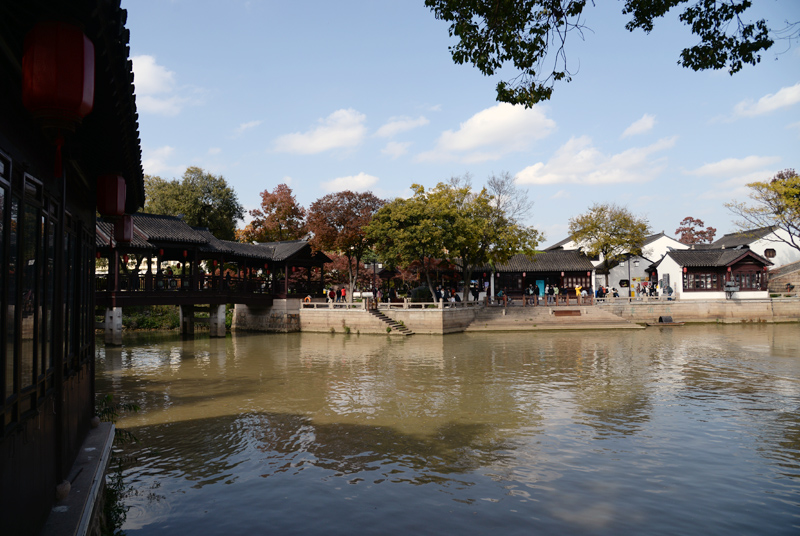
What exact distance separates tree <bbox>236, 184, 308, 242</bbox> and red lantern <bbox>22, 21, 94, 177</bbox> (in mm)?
34119

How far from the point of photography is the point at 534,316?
28281 millimetres

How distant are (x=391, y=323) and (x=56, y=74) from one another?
23472 millimetres

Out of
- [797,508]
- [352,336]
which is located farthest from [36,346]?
[352,336]

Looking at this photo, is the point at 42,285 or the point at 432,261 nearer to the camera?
the point at 42,285

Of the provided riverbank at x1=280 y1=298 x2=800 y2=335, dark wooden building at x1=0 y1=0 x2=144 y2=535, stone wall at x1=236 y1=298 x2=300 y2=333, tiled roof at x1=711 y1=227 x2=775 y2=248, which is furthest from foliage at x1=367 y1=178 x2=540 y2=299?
dark wooden building at x1=0 y1=0 x2=144 y2=535

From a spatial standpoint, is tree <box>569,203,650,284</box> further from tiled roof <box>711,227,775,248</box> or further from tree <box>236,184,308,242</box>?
tree <box>236,184,308,242</box>

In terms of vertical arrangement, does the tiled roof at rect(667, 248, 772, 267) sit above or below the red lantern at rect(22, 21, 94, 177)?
above

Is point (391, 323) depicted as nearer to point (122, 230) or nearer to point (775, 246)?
point (122, 230)

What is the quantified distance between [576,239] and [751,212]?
10716 millimetres

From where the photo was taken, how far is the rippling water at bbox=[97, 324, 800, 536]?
555 cm

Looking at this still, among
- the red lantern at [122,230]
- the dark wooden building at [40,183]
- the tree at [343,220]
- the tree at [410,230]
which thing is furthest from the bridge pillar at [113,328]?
the dark wooden building at [40,183]

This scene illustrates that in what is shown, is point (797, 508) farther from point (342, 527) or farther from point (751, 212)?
point (751, 212)

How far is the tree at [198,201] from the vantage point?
3616cm

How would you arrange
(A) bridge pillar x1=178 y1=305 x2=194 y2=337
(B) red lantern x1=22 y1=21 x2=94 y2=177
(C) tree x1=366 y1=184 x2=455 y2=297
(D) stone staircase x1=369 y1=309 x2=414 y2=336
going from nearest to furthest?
(B) red lantern x1=22 y1=21 x2=94 y2=177
(A) bridge pillar x1=178 y1=305 x2=194 y2=337
(D) stone staircase x1=369 y1=309 x2=414 y2=336
(C) tree x1=366 y1=184 x2=455 y2=297
